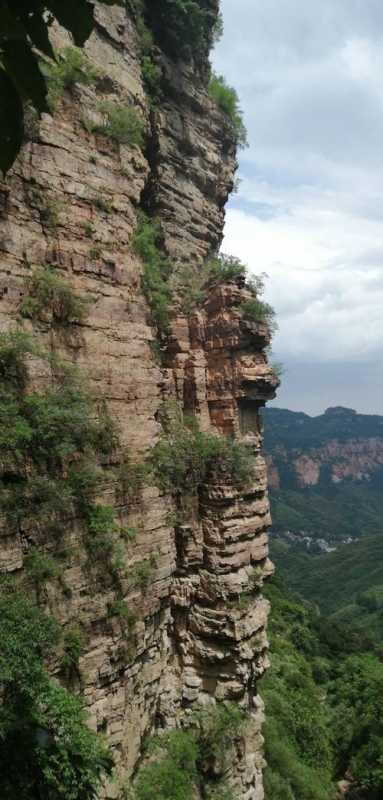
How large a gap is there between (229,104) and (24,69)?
19.4 meters

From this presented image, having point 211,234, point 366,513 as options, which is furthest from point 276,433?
point 211,234

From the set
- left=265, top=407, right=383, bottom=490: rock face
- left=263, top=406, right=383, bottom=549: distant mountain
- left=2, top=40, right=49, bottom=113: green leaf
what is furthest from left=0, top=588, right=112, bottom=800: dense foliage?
left=265, top=407, right=383, bottom=490: rock face

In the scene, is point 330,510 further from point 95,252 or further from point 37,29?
point 37,29

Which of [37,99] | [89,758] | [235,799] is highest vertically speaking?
[37,99]

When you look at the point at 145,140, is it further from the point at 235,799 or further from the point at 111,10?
the point at 235,799

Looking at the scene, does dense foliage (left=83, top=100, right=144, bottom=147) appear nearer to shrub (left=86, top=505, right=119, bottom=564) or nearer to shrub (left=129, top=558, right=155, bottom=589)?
shrub (left=86, top=505, right=119, bottom=564)

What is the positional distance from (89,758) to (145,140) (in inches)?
601

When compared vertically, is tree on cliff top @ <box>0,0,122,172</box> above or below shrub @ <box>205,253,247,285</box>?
below

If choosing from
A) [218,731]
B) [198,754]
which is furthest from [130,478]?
[198,754]

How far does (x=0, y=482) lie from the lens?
883cm

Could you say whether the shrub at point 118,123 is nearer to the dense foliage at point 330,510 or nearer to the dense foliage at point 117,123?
the dense foliage at point 117,123

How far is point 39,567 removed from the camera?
8867mm

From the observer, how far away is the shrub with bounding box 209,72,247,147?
1847cm

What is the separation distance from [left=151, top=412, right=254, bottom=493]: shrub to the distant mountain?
102584 mm
